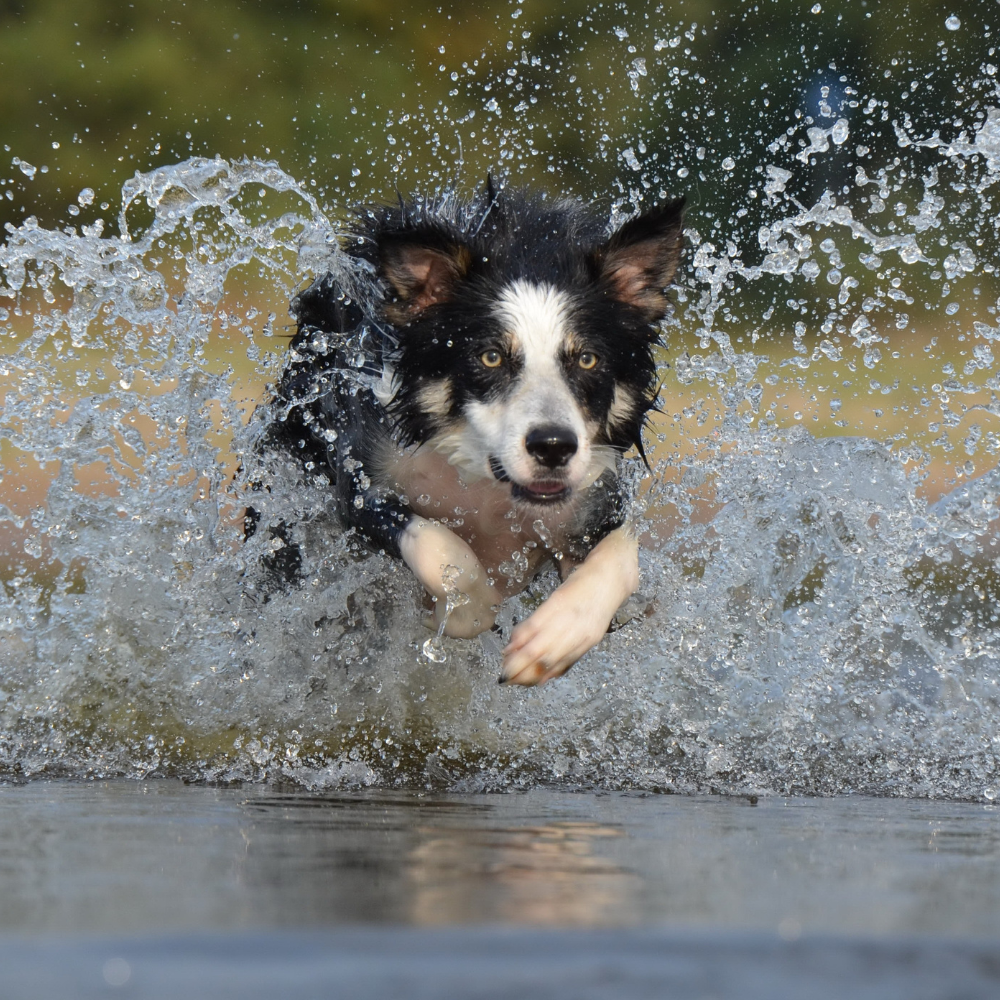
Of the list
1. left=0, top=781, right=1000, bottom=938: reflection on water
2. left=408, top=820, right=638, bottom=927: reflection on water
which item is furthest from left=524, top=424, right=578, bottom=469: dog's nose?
left=408, top=820, right=638, bottom=927: reflection on water

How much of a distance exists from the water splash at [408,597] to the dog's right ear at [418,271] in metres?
0.35

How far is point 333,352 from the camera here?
4402 mm

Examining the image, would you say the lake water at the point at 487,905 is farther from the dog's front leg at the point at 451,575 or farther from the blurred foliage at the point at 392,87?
the blurred foliage at the point at 392,87

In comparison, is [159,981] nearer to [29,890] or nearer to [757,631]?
[29,890]

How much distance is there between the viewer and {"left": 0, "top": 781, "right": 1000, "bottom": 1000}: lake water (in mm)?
1256

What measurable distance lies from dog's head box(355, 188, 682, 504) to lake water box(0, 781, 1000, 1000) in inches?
52.1

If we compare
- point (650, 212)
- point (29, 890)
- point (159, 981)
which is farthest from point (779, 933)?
point (650, 212)

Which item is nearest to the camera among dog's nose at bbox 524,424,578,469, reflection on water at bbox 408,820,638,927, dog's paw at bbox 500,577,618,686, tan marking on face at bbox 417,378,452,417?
reflection on water at bbox 408,820,638,927

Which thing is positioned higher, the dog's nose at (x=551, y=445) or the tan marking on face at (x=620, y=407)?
the tan marking on face at (x=620, y=407)

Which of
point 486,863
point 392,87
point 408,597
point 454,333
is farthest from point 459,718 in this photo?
point 392,87

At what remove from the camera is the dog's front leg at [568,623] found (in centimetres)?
309

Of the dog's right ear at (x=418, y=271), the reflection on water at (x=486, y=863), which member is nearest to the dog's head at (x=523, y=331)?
the dog's right ear at (x=418, y=271)

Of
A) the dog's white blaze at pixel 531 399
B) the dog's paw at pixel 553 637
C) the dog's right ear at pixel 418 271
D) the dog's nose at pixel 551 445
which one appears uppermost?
the dog's right ear at pixel 418 271

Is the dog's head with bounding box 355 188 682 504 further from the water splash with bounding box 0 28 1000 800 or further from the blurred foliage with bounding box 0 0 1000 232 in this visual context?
the blurred foliage with bounding box 0 0 1000 232
